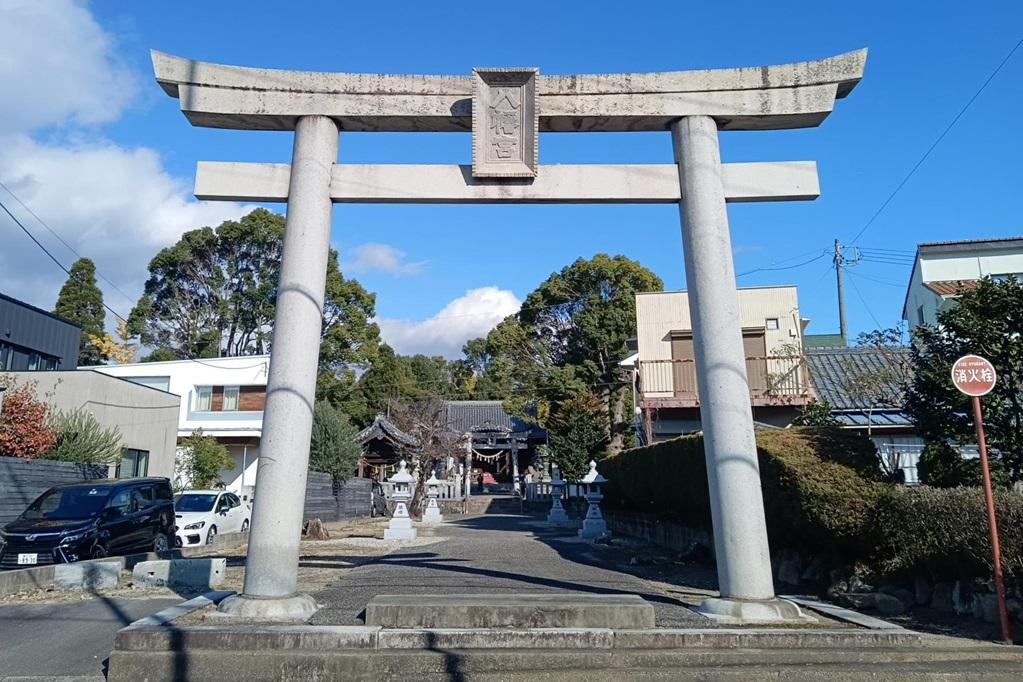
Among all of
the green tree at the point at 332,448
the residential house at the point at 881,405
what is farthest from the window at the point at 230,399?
the residential house at the point at 881,405

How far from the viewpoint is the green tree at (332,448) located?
1163 inches

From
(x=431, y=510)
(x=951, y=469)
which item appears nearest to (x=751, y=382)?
(x=431, y=510)

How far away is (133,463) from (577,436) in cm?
1692

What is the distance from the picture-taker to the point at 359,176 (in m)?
8.16

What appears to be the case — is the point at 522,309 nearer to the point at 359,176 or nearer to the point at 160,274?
the point at 160,274

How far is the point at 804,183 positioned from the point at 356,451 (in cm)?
2521

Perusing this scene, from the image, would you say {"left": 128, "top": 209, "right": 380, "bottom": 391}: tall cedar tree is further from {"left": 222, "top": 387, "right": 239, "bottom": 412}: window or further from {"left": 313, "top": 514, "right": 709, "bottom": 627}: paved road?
{"left": 313, "top": 514, "right": 709, "bottom": 627}: paved road

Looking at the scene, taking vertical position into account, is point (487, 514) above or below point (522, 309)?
below

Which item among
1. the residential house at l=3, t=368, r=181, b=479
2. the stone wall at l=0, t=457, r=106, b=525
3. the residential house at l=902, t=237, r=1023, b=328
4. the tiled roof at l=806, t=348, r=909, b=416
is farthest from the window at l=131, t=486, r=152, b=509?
the residential house at l=902, t=237, r=1023, b=328

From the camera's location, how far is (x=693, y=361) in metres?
20.5

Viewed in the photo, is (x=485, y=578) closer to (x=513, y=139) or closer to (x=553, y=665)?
(x=553, y=665)

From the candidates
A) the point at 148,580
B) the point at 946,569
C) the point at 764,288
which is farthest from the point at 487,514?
the point at 946,569

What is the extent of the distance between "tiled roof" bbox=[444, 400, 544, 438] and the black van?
1215 inches

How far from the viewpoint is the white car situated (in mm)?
18188
